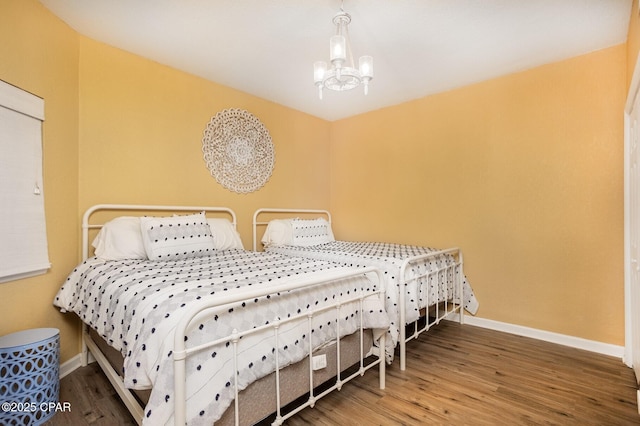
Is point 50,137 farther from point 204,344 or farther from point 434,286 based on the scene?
point 434,286

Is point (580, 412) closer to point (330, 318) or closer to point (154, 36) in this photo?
point (330, 318)

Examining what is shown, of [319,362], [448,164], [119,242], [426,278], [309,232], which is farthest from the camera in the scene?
[309,232]

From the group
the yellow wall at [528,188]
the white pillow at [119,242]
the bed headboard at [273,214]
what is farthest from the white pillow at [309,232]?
the white pillow at [119,242]

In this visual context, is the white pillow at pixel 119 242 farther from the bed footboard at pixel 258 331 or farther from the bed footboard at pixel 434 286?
the bed footboard at pixel 434 286

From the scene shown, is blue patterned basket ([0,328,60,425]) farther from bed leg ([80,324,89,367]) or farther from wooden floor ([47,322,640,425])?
bed leg ([80,324,89,367])

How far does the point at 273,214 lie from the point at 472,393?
2510mm

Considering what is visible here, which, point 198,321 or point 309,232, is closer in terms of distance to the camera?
point 198,321

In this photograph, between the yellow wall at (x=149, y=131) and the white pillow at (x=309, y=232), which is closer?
the yellow wall at (x=149, y=131)

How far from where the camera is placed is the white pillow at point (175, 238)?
2142mm

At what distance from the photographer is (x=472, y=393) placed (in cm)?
182

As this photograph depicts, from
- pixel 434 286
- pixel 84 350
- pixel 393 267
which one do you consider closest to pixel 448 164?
pixel 434 286

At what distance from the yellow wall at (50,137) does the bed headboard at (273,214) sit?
1.55 metres

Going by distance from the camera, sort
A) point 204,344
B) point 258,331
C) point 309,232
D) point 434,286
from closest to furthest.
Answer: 1. point 204,344
2. point 258,331
3. point 434,286
4. point 309,232

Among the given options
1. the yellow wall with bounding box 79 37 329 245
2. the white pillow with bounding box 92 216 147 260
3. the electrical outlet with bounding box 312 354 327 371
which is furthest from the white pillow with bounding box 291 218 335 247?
the electrical outlet with bounding box 312 354 327 371
